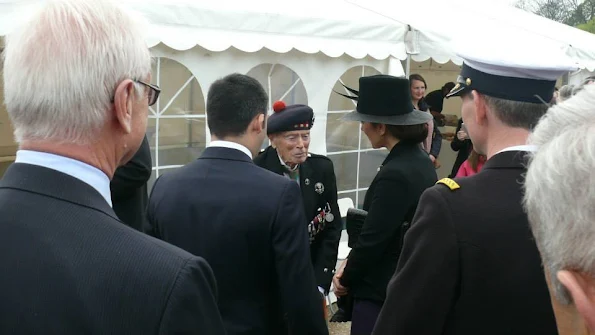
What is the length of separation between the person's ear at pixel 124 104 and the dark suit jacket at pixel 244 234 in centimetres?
102

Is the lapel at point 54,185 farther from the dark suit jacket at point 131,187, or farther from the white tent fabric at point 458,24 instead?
the white tent fabric at point 458,24

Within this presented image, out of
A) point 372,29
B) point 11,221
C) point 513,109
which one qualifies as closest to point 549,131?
point 513,109

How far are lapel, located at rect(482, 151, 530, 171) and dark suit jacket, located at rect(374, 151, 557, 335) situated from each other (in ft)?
0.06

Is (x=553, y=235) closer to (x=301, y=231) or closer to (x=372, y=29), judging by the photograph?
(x=301, y=231)

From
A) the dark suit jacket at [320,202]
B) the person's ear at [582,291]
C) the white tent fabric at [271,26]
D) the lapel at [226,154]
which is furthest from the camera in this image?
the white tent fabric at [271,26]

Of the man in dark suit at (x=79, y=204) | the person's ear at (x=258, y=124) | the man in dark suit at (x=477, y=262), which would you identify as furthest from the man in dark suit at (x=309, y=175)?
the man in dark suit at (x=79, y=204)

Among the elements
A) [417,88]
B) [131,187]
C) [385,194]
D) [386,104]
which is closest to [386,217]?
[385,194]

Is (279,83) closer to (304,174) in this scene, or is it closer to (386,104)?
(304,174)

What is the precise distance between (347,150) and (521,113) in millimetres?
4070

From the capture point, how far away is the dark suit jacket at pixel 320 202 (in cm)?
337

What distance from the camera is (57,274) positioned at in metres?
0.93

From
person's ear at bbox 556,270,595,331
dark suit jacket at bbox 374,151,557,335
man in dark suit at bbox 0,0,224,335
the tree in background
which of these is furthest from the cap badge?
the tree in background

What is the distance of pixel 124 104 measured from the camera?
1.06 m

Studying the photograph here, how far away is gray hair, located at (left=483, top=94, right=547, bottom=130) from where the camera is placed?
62.6 inches
